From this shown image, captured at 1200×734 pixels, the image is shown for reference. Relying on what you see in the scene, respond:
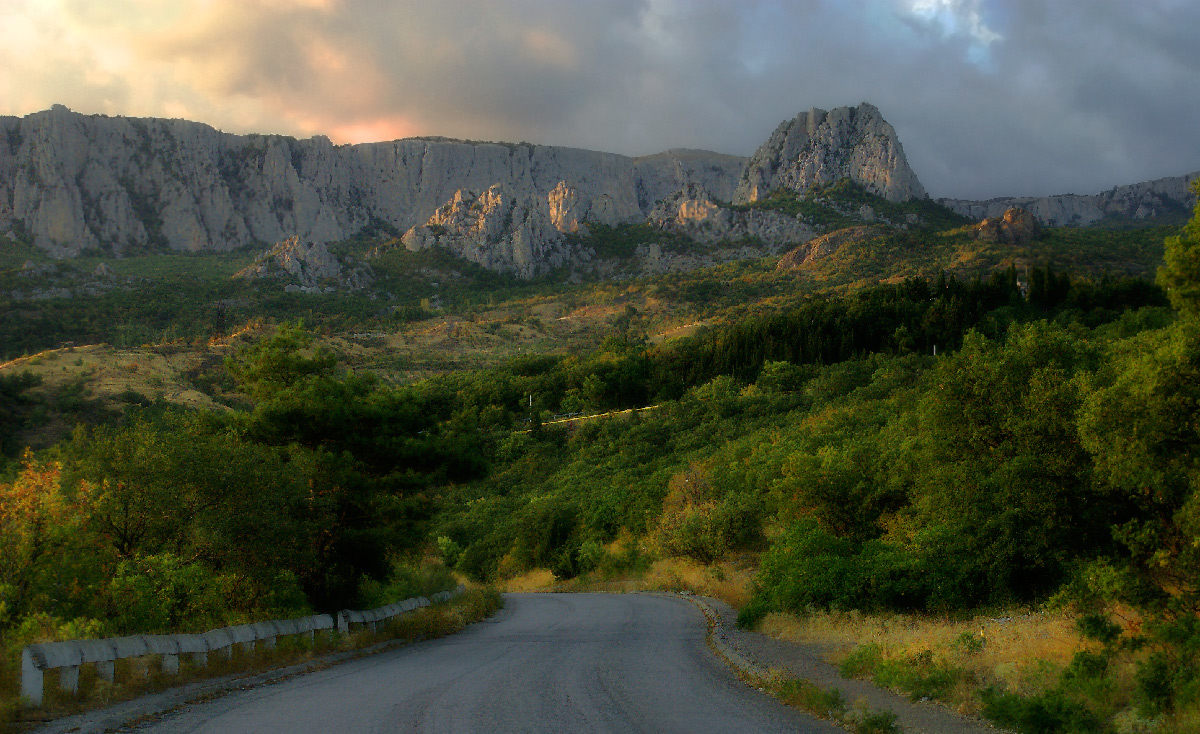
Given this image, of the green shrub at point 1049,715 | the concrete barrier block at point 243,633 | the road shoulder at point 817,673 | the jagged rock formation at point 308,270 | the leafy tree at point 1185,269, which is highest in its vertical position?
the jagged rock formation at point 308,270

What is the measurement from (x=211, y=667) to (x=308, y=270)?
166 m

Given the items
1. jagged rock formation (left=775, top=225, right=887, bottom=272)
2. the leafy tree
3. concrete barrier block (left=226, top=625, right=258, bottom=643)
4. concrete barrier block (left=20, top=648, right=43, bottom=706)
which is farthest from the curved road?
jagged rock formation (left=775, top=225, right=887, bottom=272)

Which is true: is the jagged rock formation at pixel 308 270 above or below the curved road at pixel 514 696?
above

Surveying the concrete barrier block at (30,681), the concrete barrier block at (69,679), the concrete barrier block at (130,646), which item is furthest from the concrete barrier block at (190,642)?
the concrete barrier block at (30,681)

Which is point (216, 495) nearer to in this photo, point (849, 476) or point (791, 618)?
point (791, 618)

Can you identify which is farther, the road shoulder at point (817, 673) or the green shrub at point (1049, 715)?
the road shoulder at point (817, 673)

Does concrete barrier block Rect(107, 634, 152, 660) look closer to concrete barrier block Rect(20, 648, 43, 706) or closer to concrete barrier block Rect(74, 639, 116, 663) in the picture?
concrete barrier block Rect(74, 639, 116, 663)

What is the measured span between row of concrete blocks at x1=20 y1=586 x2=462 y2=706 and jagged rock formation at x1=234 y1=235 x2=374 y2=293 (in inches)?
5998

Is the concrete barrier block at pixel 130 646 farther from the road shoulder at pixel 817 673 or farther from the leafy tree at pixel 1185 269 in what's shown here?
the leafy tree at pixel 1185 269

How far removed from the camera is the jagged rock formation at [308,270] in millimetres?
161375

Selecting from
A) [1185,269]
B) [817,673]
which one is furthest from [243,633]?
[1185,269]

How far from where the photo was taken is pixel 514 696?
Answer: 1100 cm

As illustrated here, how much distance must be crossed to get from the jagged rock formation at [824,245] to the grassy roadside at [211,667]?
493 feet

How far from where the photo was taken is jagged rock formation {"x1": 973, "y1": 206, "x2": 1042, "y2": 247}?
133 metres
